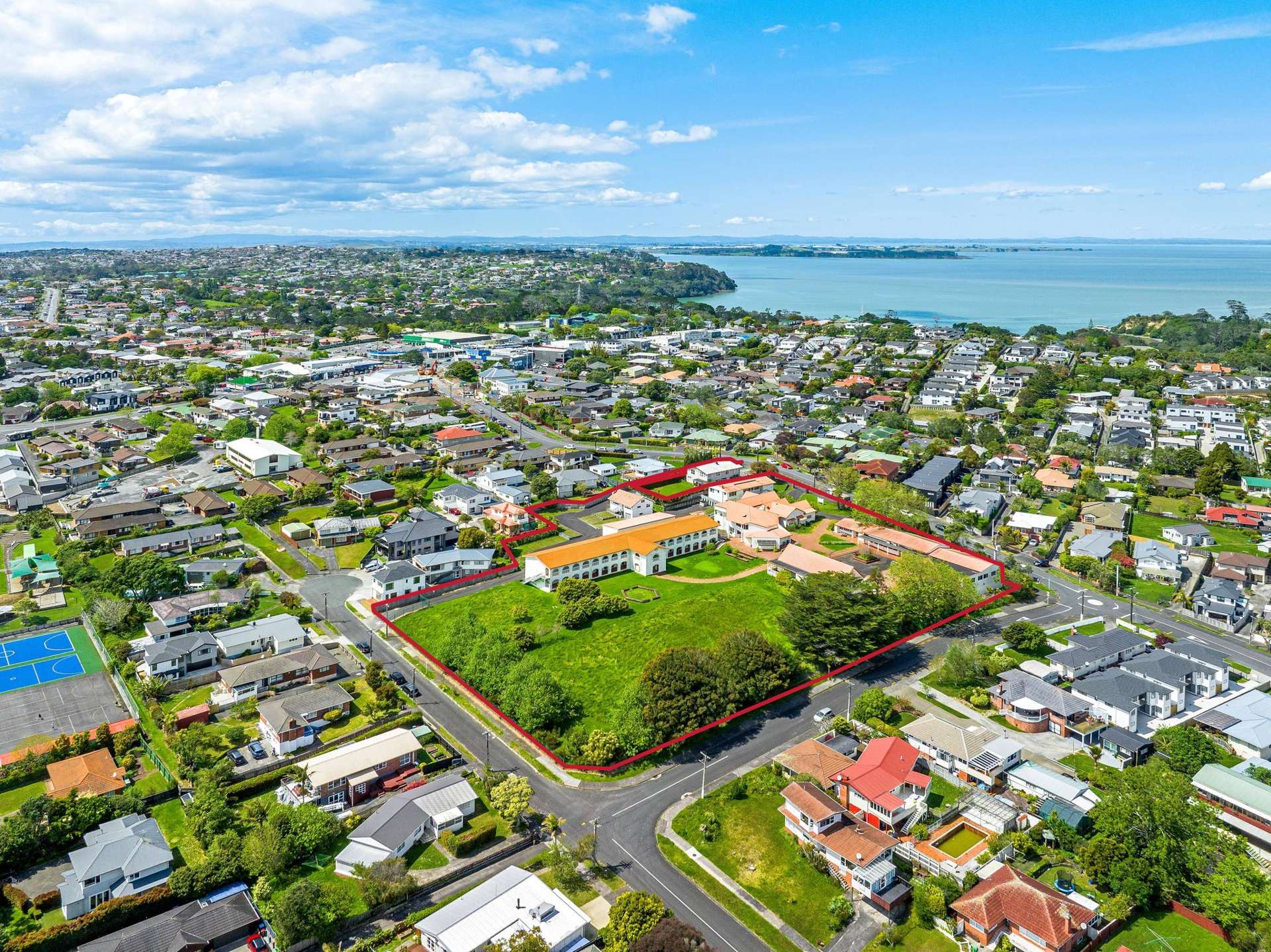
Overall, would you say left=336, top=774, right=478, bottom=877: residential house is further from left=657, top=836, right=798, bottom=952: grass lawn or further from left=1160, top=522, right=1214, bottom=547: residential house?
left=1160, top=522, right=1214, bottom=547: residential house

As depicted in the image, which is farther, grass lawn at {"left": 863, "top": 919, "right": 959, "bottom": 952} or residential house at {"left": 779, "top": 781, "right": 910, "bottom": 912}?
residential house at {"left": 779, "top": 781, "right": 910, "bottom": 912}

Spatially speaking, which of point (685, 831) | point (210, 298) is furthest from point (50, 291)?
point (685, 831)

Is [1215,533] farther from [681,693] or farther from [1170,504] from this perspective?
[681,693]

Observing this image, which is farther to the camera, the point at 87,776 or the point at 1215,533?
the point at 1215,533

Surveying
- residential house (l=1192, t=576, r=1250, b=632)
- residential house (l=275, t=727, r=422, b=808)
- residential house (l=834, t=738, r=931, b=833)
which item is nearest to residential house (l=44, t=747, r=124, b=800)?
residential house (l=275, t=727, r=422, b=808)

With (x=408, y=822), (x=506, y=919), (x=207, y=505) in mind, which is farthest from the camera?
(x=207, y=505)

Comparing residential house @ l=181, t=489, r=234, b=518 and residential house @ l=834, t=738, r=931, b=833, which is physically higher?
residential house @ l=181, t=489, r=234, b=518

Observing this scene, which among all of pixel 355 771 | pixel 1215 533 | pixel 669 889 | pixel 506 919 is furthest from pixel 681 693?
pixel 1215 533

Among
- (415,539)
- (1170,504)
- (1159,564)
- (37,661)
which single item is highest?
(415,539)
